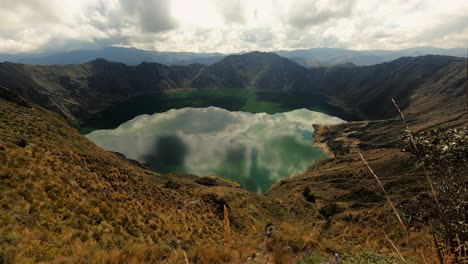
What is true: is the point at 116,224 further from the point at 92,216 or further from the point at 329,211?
the point at 329,211

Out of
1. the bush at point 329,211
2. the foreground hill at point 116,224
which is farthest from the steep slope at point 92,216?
the bush at point 329,211

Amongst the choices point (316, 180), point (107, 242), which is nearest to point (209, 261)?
point (107, 242)

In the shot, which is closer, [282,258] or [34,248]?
[282,258]

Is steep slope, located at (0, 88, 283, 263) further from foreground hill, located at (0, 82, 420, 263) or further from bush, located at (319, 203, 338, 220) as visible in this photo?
bush, located at (319, 203, 338, 220)

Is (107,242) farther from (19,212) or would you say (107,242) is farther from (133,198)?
(133,198)

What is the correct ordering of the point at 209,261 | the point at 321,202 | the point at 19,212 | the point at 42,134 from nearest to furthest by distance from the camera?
the point at 209,261 → the point at 19,212 → the point at 42,134 → the point at 321,202

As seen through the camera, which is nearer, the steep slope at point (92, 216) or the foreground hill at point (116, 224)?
the foreground hill at point (116, 224)

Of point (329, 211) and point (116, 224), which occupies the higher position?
point (116, 224)

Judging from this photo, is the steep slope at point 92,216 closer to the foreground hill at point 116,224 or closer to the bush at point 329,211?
the foreground hill at point 116,224

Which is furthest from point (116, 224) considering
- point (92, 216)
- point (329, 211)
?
point (329, 211)

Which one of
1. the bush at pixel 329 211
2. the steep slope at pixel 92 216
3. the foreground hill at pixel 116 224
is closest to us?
the foreground hill at pixel 116 224

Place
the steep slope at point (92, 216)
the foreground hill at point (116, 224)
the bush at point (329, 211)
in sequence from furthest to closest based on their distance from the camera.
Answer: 1. the bush at point (329, 211)
2. the steep slope at point (92, 216)
3. the foreground hill at point (116, 224)
